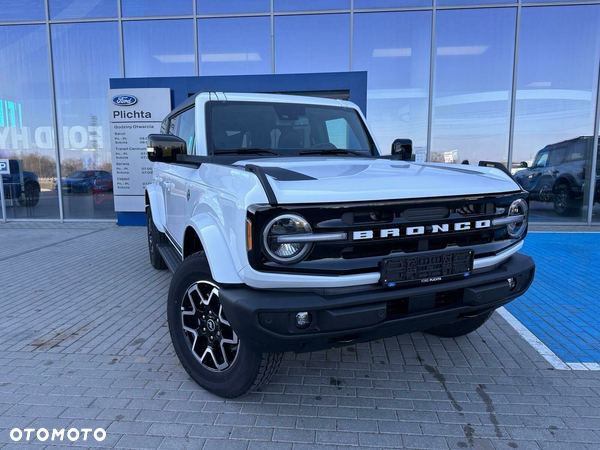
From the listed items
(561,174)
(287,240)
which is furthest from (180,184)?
(561,174)

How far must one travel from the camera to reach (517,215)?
2748 mm

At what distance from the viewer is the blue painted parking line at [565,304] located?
11.6ft

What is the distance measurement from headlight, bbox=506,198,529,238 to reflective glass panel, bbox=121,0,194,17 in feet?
33.2

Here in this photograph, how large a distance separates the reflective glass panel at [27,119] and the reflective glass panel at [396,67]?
795 centimetres

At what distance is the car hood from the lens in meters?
2.16

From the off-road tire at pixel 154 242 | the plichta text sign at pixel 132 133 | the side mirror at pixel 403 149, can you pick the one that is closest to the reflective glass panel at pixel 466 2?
the plichta text sign at pixel 132 133

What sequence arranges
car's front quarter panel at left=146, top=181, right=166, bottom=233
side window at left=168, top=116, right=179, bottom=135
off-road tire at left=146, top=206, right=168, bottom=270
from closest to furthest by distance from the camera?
side window at left=168, top=116, right=179, bottom=135, car's front quarter panel at left=146, top=181, right=166, bottom=233, off-road tire at left=146, top=206, right=168, bottom=270

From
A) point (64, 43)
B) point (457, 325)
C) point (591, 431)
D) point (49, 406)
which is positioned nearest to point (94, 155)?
point (64, 43)

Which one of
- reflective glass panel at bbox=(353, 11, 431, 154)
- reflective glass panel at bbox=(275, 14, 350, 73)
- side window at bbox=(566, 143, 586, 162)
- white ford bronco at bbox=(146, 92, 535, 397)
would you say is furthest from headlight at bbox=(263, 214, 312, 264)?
side window at bbox=(566, 143, 586, 162)

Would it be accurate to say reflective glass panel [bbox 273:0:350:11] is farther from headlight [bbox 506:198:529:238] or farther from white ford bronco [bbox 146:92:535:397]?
headlight [bbox 506:198:529:238]

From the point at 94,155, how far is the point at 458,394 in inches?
417

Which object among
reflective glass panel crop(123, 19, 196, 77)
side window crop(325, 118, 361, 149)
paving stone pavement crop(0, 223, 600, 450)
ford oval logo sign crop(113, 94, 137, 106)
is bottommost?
paving stone pavement crop(0, 223, 600, 450)

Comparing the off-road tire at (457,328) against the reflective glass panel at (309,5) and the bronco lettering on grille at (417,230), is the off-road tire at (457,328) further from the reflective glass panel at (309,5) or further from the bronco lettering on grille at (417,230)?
the reflective glass panel at (309,5)

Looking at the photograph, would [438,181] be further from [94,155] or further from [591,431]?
[94,155]
